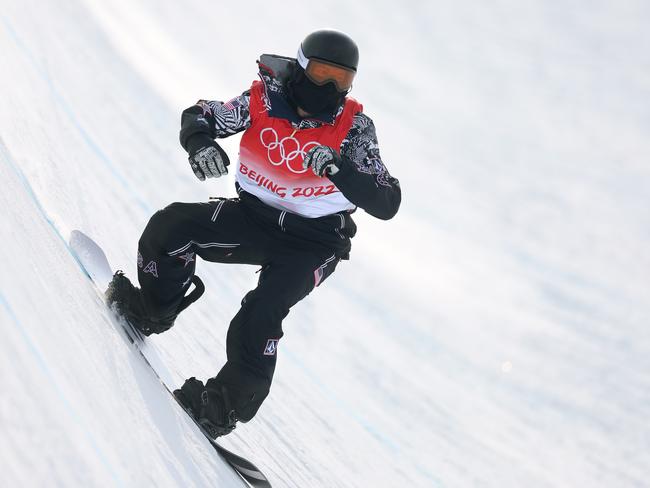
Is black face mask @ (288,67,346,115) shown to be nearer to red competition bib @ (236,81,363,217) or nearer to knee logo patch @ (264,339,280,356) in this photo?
red competition bib @ (236,81,363,217)

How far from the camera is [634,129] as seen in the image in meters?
12.3

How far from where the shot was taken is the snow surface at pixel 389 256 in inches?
109

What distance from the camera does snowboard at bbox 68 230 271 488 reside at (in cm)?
340

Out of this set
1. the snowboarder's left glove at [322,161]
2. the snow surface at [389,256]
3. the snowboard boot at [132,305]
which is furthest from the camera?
the snowboard boot at [132,305]

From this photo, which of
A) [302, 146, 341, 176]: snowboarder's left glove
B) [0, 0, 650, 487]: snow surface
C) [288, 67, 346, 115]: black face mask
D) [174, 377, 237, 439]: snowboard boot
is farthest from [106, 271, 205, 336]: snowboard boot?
[288, 67, 346, 115]: black face mask

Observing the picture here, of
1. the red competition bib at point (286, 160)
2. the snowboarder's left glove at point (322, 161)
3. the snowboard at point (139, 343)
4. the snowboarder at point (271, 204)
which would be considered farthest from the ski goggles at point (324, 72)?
the snowboard at point (139, 343)

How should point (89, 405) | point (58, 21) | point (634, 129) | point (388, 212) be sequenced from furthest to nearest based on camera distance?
point (634, 129), point (58, 21), point (388, 212), point (89, 405)

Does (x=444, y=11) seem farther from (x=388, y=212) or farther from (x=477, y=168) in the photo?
(x=388, y=212)

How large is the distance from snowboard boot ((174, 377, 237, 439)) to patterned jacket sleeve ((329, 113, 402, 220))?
970mm

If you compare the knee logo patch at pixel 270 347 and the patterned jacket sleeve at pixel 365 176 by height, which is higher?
the patterned jacket sleeve at pixel 365 176

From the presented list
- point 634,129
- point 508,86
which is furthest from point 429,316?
point 508,86

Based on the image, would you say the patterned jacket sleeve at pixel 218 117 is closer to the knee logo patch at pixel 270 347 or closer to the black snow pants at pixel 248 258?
the black snow pants at pixel 248 258

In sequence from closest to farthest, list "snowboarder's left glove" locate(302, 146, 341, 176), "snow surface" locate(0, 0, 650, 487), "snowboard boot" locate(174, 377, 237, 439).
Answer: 1. "snow surface" locate(0, 0, 650, 487)
2. "snowboard boot" locate(174, 377, 237, 439)
3. "snowboarder's left glove" locate(302, 146, 341, 176)

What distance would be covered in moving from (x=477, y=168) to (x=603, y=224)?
7.42 ft
